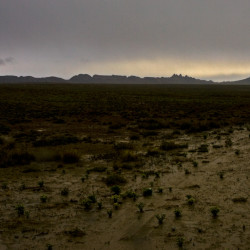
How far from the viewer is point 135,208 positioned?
329 inches

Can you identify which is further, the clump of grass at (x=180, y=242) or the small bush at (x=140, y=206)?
the small bush at (x=140, y=206)

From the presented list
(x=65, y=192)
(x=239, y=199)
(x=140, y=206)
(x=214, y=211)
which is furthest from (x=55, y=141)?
(x=214, y=211)

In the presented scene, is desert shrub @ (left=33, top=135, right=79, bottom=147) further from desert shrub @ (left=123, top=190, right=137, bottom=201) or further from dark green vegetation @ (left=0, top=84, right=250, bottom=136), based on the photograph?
desert shrub @ (left=123, top=190, right=137, bottom=201)

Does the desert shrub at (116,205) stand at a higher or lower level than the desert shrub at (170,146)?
lower

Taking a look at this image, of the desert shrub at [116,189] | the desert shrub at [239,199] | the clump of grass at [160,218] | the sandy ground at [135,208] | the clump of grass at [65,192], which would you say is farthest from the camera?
the desert shrub at [116,189]

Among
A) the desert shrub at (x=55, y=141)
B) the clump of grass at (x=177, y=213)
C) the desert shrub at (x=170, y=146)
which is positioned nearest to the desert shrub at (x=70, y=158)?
the desert shrub at (x=55, y=141)

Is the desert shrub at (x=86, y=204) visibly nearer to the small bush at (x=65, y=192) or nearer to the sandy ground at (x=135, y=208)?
the sandy ground at (x=135, y=208)

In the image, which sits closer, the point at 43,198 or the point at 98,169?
the point at 43,198

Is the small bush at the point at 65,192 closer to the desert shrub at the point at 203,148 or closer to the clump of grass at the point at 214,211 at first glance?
the clump of grass at the point at 214,211

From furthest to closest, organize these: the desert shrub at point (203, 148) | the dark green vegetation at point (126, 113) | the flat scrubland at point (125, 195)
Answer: the dark green vegetation at point (126, 113)
the desert shrub at point (203, 148)
the flat scrubland at point (125, 195)

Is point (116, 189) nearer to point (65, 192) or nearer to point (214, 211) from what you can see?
point (65, 192)

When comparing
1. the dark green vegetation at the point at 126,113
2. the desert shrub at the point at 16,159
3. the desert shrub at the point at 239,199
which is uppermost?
the dark green vegetation at the point at 126,113

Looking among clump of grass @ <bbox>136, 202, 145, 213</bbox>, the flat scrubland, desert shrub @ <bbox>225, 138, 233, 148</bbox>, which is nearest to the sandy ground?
the flat scrubland

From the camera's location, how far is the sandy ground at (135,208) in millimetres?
6661
